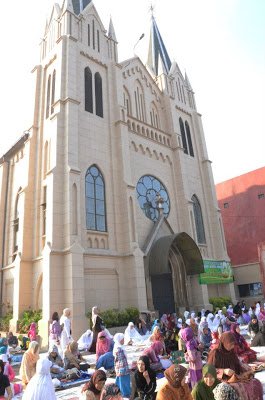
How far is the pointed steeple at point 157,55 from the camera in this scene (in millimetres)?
29016

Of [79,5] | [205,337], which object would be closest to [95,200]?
→ [205,337]

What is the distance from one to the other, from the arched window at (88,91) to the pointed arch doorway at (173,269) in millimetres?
9692

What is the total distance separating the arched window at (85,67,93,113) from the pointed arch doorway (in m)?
9.69

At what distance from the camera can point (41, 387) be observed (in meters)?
4.44

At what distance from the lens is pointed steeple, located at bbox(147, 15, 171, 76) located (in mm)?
29016

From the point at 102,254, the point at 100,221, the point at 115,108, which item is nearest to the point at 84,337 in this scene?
the point at 102,254

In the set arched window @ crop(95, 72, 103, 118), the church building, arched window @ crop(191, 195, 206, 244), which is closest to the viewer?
the church building

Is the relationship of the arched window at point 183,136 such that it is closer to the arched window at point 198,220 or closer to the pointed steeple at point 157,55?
the arched window at point 198,220

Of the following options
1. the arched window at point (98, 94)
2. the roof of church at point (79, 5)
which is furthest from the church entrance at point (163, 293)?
the roof of church at point (79, 5)

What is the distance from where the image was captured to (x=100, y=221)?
17.8m

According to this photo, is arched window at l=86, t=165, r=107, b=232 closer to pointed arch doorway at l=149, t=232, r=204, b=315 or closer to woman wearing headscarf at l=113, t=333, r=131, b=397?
pointed arch doorway at l=149, t=232, r=204, b=315

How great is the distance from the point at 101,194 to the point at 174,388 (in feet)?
48.8

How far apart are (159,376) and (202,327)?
4.87m

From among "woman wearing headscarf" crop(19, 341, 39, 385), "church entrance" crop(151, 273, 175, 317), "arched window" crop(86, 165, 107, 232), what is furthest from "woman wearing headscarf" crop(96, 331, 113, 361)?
"church entrance" crop(151, 273, 175, 317)
